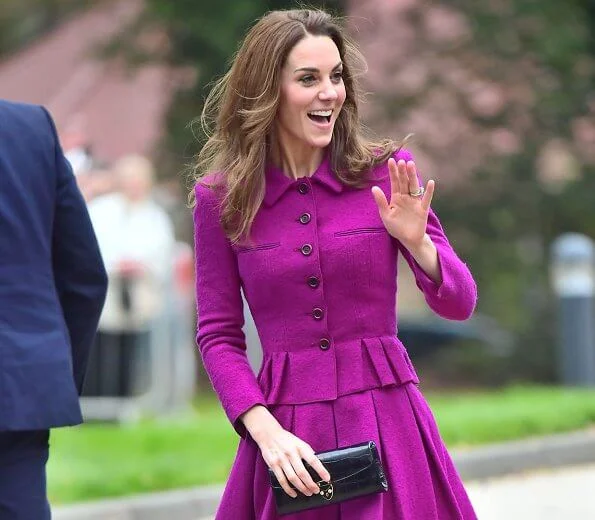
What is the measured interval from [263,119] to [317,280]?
417 mm

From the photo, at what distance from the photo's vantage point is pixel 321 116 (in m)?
3.43

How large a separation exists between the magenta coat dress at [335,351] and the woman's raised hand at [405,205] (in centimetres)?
10

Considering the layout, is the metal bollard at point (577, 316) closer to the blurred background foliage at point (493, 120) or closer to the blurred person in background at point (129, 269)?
the blurred person in background at point (129, 269)

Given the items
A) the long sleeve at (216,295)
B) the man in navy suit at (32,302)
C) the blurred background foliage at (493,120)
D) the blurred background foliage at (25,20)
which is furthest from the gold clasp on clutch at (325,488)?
the blurred background foliage at (25,20)

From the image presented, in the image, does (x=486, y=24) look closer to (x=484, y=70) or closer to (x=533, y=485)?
(x=484, y=70)

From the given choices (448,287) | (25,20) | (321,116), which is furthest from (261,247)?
(25,20)

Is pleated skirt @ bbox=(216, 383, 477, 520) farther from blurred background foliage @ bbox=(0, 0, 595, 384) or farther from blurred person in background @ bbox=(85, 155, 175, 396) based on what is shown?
blurred background foliage @ bbox=(0, 0, 595, 384)

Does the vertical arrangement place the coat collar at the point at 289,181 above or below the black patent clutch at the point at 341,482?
above

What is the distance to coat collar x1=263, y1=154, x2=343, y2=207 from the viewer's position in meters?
3.46

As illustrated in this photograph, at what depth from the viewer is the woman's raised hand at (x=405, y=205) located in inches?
128

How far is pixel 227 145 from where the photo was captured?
3615 millimetres

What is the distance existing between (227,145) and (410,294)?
2311 centimetres

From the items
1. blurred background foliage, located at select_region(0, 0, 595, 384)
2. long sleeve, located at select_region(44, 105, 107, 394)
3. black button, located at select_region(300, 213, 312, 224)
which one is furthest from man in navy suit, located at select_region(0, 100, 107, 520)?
blurred background foliage, located at select_region(0, 0, 595, 384)

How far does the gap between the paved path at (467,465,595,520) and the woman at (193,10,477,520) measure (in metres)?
3.90
